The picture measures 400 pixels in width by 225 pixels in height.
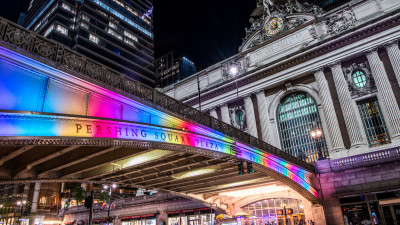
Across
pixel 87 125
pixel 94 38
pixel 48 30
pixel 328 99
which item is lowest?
pixel 87 125

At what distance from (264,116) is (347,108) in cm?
929

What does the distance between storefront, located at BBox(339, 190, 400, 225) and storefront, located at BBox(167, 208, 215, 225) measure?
12531 mm

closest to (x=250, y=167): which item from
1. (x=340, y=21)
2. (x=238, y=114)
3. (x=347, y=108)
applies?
(x=347, y=108)

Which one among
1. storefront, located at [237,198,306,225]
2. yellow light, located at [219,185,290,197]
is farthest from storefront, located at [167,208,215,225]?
storefront, located at [237,198,306,225]

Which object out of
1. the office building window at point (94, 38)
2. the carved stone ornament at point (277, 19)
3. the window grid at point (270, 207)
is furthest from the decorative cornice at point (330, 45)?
the office building window at point (94, 38)

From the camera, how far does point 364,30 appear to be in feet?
93.3

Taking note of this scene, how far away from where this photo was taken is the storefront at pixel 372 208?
1967 centimetres

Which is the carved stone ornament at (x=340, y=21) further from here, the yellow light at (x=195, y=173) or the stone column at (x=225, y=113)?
the yellow light at (x=195, y=173)

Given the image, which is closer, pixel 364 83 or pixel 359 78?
pixel 364 83

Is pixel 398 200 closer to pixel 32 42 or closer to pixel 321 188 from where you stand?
pixel 321 188

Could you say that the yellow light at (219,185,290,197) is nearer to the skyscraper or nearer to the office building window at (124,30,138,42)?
the skyscraper

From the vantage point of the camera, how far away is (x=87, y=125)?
8.05 meters

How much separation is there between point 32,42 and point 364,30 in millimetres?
30937

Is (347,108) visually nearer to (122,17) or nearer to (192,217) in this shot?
(192,217)
